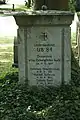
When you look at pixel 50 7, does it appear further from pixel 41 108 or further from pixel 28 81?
pixel 41 108

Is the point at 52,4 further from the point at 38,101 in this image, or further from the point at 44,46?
the point at 38,101

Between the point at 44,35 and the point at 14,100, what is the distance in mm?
1217

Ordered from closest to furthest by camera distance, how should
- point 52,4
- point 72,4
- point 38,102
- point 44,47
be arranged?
point 38,102 < point 44,47 < point 52,4 < point 72,4

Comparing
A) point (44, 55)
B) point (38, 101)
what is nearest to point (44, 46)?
point (44, 55)

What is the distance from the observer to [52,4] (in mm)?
9148

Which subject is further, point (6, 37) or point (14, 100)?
point (6, 37)

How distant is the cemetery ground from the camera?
17.6 feet

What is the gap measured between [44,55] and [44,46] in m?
0.15

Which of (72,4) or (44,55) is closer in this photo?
(44,55)

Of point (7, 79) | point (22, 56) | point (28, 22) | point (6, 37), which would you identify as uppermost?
point (28, 22)

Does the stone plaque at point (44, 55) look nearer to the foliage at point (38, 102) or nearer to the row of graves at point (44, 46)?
the row of graves at point (44, 46)

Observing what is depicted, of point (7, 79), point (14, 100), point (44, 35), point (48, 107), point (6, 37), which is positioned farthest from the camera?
point (6, 37)

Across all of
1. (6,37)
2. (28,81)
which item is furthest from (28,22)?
(6,37)

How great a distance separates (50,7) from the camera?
30.1 feet
